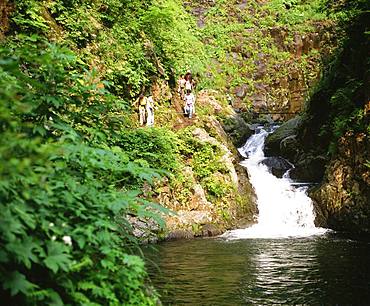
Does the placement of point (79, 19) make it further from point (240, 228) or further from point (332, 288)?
point (332, 288)

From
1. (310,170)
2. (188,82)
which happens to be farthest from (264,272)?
(188,82)

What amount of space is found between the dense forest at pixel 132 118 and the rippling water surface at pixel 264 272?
4.42 ft

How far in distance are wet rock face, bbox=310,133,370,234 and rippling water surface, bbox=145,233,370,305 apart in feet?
3.81

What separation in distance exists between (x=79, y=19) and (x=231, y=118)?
36.9ft

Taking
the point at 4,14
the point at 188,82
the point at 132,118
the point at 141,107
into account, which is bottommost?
the point at 132,118

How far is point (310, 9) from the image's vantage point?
3681 cm

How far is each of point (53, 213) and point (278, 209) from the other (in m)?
15.4

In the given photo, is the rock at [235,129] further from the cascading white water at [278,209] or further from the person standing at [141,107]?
the person standing at [141,107]

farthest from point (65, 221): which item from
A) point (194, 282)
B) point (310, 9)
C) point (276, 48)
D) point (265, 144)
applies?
point (310, 9)

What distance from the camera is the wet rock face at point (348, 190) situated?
13312 mm

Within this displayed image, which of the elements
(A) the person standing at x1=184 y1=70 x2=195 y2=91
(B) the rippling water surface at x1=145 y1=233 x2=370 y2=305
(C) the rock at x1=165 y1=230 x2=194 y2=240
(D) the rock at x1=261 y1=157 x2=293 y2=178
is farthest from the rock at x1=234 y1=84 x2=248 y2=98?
(B) the rippling water surface at x1=145 y1=233 x2=370 y2=305

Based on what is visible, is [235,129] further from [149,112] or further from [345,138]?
[345,138]

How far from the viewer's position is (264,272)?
890 cm

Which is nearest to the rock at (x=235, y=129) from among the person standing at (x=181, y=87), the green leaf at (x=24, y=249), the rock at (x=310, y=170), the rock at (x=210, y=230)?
the person standing at (x=181, y=87)
